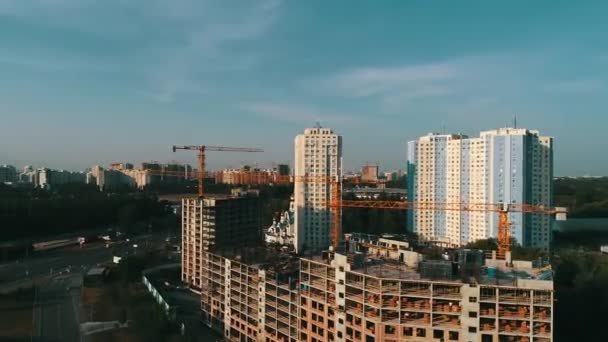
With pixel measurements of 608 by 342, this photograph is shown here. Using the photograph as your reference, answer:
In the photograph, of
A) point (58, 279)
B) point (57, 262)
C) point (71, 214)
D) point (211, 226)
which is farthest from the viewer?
point (71, 214)

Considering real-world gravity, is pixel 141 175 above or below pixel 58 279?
above

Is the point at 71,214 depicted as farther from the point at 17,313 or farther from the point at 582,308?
the point at 582,308

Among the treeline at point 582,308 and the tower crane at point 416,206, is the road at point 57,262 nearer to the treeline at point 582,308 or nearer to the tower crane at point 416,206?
the tower crane at point 416,206

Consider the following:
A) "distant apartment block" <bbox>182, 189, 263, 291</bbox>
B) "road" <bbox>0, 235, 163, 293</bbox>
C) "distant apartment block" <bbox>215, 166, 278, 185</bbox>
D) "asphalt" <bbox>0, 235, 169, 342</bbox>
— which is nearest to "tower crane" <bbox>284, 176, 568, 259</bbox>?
"distant apartment block" <bbox>182, 189, 263, 291</bbox>

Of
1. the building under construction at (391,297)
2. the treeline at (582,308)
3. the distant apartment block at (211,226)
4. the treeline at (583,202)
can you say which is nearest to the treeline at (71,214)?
the distant apartment block at (211,226)

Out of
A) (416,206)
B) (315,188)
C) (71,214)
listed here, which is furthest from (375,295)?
(71,214)

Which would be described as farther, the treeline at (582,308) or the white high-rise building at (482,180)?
the white high-rise building at (482,180)
